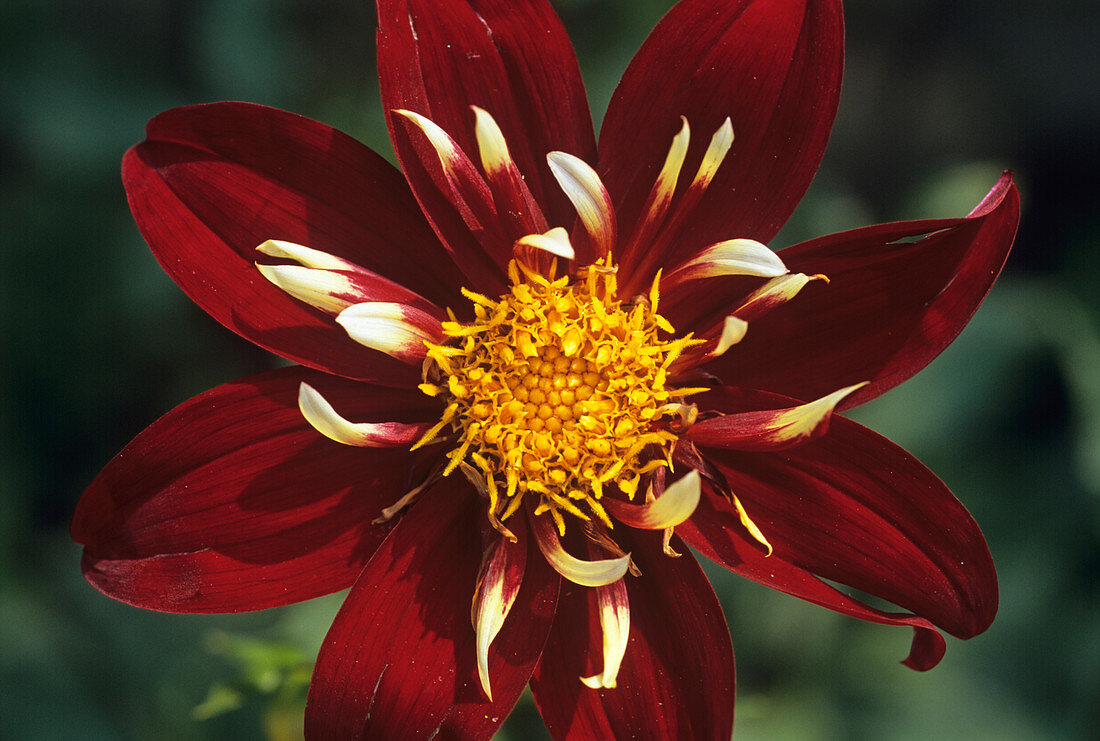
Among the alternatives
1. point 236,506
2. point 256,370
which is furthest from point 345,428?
point 256,370

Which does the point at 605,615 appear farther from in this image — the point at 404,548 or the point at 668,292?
the point at 668,292

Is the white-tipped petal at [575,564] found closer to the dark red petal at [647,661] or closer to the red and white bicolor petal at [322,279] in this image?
the dark red petal at [647,661]

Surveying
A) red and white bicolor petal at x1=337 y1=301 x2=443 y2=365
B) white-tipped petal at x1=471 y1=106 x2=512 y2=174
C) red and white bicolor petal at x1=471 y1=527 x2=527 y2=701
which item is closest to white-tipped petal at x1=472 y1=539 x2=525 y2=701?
red and white bicolor petal at x1=471 y1=527 x2=527 y2=701

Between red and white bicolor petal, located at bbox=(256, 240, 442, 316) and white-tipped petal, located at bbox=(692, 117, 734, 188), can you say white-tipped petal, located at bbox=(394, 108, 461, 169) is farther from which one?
white-tipped petal, located at bbox=(692, 117, 734, 188)

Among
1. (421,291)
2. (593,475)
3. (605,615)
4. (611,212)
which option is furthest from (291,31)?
(605,615)

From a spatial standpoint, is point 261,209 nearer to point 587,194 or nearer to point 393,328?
point 393,328

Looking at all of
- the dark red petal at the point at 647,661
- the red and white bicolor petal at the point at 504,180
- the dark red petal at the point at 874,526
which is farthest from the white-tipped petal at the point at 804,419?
the red and white bicolor petal at the point at 504,180
